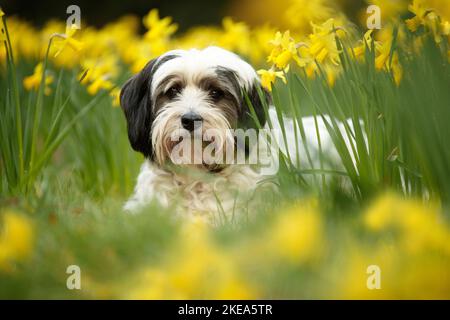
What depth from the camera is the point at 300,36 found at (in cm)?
396

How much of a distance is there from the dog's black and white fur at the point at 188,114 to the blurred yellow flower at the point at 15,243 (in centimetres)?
123

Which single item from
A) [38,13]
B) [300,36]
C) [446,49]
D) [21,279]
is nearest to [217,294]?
[21,279]

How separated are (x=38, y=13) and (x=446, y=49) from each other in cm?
880

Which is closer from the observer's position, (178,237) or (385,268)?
(385,268)

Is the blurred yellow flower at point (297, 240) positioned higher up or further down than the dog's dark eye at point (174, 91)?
further down

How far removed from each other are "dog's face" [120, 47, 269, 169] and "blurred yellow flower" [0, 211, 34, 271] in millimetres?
1275

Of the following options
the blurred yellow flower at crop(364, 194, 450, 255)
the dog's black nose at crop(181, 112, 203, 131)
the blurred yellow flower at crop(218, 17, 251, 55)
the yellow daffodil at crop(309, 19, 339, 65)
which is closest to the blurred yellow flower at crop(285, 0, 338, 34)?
the yellow daffodil at crop(309, 19, 339, 65)

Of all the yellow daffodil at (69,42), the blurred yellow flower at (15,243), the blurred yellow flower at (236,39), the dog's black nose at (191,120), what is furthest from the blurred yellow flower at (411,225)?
the blurred yellow flower at (236,39)

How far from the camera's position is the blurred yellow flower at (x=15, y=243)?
86.0 inches

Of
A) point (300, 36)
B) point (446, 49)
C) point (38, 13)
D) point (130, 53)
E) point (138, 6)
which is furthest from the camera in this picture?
point (138, 6)

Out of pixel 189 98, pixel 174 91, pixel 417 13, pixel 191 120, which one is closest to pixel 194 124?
pixel 191 120

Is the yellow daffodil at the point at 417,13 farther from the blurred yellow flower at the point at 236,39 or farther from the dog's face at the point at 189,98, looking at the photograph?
the blurred yellow flower at the point at 236,39
